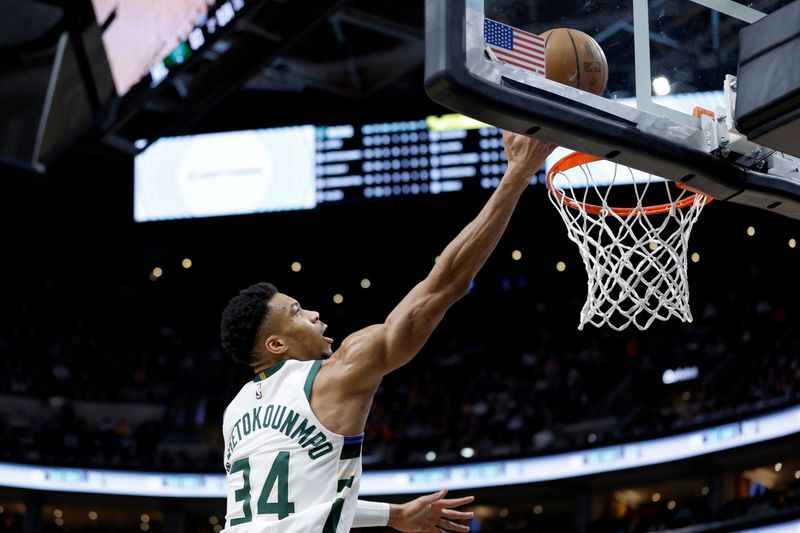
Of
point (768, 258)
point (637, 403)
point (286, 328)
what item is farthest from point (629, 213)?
point (768, 258)

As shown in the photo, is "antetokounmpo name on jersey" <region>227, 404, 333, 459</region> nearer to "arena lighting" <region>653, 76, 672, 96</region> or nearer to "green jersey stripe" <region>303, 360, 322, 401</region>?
"green jersey stripe" <region>303, 360, 322, 401</region>

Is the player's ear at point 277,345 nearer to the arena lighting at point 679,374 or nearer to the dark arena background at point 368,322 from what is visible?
the dark arena background at point 368,322

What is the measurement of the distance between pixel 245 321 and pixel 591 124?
4.07ft

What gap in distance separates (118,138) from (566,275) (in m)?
11.5

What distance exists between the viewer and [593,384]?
58.3 feet

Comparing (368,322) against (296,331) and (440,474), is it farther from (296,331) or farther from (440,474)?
(296,331)

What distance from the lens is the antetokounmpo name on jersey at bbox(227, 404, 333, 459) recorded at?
325 cm

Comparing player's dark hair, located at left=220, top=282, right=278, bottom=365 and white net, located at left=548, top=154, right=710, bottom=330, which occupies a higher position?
white net, located at left=548, top=154, right=710, bottom=330

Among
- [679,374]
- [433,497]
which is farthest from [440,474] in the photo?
[433,497]

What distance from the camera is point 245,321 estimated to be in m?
3.59

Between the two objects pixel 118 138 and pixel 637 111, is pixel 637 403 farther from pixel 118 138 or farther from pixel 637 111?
pixel 637 111

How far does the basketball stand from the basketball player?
0.30 meters

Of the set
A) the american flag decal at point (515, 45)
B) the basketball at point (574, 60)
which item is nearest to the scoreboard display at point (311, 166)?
the basketball at point (574, 60)

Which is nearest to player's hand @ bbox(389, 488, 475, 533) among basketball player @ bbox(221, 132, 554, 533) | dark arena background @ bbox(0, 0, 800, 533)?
basketball player @ bbox(221, 132, 554, 533)
